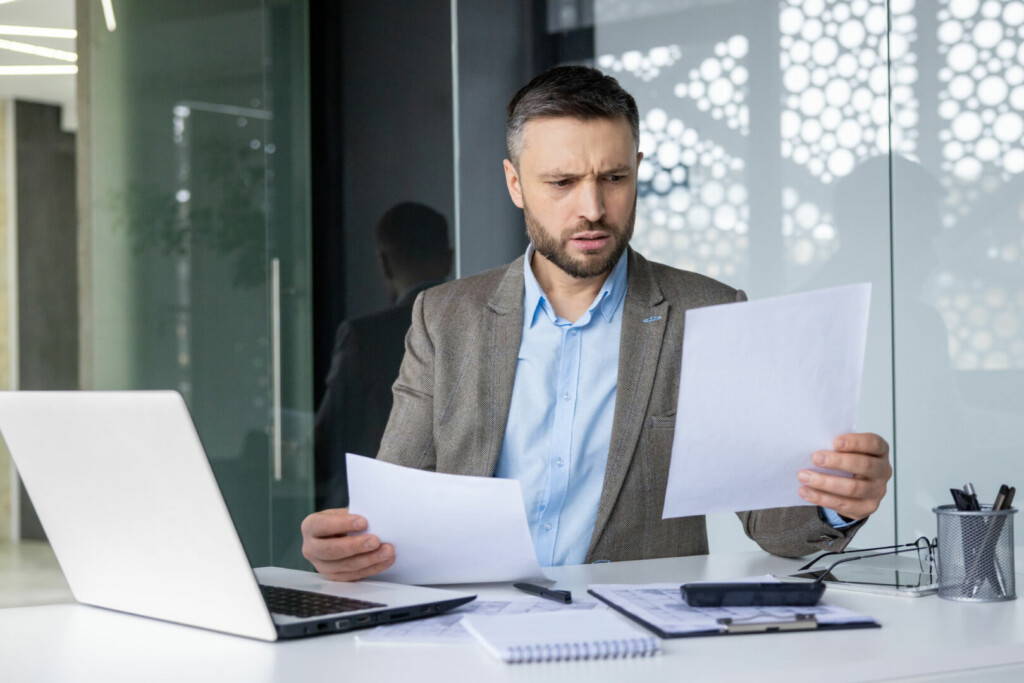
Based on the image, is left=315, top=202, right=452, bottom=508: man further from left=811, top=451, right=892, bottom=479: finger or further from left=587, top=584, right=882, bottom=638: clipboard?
left=587, top=584, right=882, bottom=638: clipboard

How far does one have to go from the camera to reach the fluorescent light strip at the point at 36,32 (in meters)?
3.54

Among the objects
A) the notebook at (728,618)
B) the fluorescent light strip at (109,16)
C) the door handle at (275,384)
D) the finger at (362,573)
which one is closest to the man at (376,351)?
the door handle at (275,384)

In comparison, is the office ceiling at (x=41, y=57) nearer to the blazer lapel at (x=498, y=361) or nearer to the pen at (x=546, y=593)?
the blazer lapel at (x=498, y=361)

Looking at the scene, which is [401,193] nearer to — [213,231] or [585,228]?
[213,231]

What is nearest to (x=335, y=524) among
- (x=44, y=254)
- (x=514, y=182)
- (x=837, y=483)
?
(x=837, y=483)

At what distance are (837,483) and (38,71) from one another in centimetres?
287

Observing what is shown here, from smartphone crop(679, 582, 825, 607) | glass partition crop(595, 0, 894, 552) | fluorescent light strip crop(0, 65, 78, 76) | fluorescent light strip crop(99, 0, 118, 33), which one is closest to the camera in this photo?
smartphone crop(679, 582, 825, 607)

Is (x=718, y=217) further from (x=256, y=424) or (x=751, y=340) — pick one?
(x=751, y=340)

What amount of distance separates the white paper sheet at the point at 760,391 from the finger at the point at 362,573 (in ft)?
1.20

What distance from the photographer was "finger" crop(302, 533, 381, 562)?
59.6 inches

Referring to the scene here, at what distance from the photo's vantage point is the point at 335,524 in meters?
1.52

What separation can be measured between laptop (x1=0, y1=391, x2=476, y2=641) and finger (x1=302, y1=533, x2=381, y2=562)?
0.15 feet

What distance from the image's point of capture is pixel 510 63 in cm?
411

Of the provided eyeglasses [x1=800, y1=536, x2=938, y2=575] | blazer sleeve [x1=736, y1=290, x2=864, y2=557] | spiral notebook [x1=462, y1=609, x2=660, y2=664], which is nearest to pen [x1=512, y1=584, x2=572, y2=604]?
spiral notebook [x1=462, y1=609, x2=660, y2=664]
